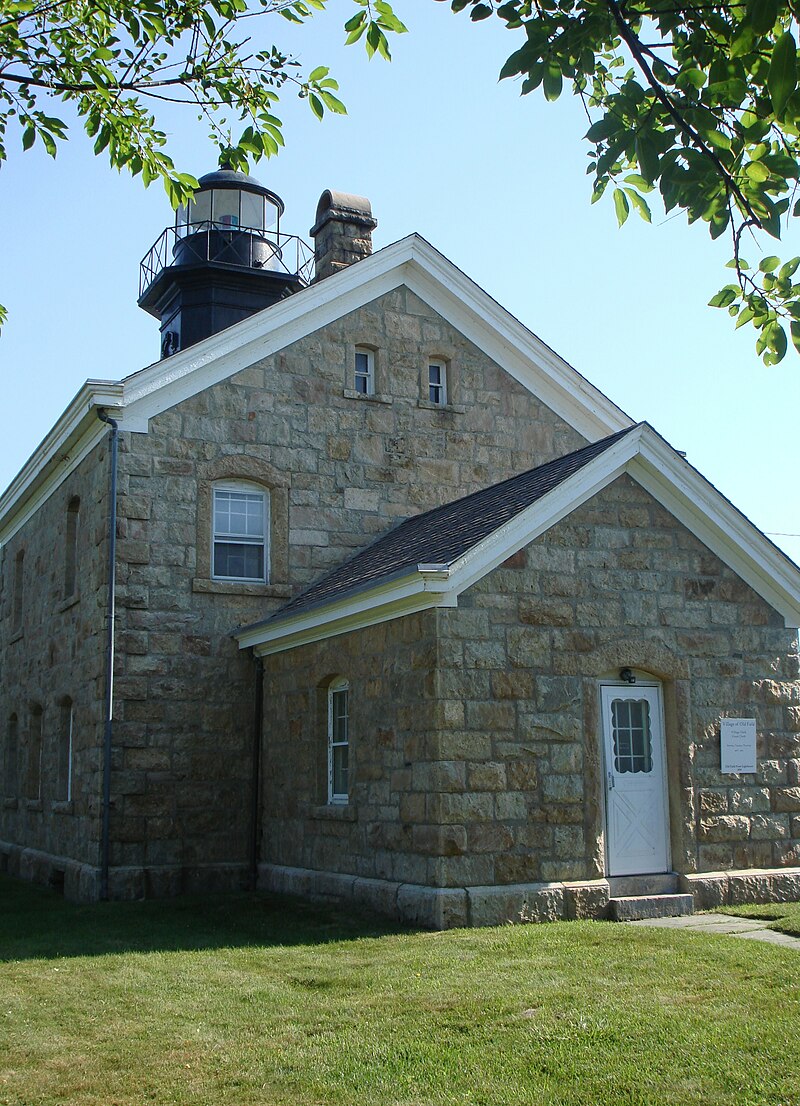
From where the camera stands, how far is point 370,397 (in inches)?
621

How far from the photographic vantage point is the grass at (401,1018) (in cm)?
573

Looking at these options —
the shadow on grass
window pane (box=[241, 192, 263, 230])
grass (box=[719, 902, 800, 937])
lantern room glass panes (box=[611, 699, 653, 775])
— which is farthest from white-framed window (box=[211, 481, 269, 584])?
window pane (box=[241, 192, 263, 230])

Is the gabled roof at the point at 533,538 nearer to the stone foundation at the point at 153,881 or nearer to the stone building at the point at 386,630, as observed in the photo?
the stone building at the point at 386,630

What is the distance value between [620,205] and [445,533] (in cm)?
725

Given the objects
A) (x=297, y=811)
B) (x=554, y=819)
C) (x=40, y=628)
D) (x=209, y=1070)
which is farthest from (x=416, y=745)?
(x=40, y=628)

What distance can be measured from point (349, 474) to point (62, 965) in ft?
25.5

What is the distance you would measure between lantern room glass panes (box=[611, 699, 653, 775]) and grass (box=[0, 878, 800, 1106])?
181cm

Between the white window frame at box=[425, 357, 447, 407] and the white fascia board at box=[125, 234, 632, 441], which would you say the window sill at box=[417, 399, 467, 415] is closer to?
the white window frame at box=[425, 357, 447, 407]

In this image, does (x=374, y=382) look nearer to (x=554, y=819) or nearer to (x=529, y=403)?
(x=529, y=403)

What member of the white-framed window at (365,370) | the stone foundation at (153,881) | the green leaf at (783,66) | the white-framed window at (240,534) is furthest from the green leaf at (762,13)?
the white-framed window at (365,370)

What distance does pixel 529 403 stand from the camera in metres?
16.7

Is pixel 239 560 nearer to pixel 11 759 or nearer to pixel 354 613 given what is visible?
pixel 354 613

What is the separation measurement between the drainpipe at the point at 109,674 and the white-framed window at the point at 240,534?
1.30 m

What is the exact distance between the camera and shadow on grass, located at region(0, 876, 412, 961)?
33.2 ft
